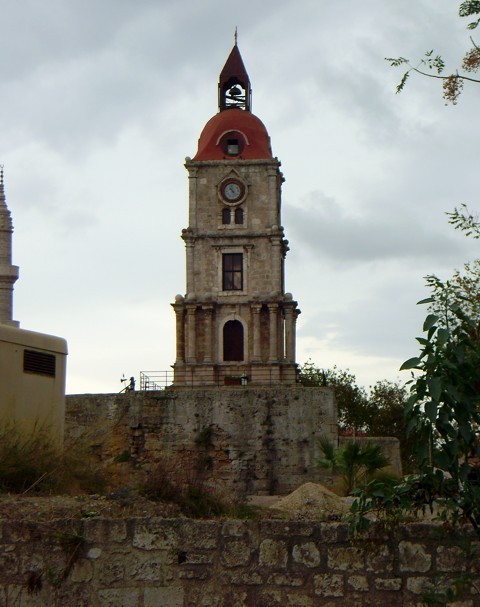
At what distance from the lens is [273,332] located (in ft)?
142

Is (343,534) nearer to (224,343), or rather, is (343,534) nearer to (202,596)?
(202,596)

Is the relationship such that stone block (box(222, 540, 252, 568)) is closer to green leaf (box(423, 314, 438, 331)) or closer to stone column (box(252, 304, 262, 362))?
green leaf (box(423, 314, 438, 331))

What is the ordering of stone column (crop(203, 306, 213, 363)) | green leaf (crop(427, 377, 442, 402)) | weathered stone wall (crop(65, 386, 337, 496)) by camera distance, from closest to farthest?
green leaf (crop(427, 377, 442, 402)) < weathered stone wall (crop(65, 386, 337, 496)) < stone column (crop(203, 306, 213, 363))

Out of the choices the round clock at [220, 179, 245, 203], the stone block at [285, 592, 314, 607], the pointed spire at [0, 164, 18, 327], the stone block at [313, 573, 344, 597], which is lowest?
the stone block at [285, 592, 314, 607]

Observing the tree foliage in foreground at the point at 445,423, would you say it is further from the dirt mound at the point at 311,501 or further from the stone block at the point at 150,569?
the dirt mound at the point at 311,501

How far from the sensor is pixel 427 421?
693 cm

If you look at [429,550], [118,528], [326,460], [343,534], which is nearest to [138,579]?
[118,528]

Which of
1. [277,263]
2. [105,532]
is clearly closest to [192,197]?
[277,263]

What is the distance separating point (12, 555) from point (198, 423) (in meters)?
20.0

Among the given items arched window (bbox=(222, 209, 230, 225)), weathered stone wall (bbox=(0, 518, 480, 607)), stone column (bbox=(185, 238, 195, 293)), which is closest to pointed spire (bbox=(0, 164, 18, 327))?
stone column (bbox=(185, 238, 195, 293))

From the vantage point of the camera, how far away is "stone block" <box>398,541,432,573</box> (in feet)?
23.9

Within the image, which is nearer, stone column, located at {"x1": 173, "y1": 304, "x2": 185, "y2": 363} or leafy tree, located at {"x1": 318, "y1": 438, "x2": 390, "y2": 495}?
leafy tree, located at {"x1": 318, "y1": 438, "x2": 390, "y2": 495}

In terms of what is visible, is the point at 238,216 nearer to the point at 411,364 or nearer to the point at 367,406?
the point at 367,406

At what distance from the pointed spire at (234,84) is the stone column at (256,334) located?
11383 millimetres
